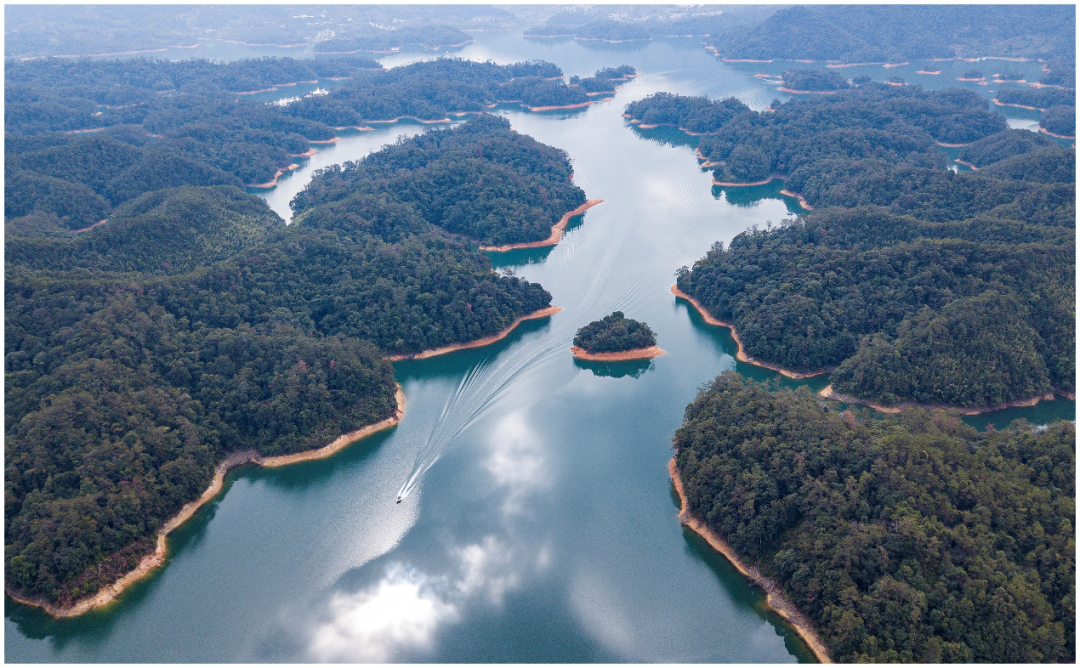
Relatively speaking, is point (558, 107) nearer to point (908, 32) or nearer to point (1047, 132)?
point (1047, 132)

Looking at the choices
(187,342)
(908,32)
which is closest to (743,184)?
(187,342)

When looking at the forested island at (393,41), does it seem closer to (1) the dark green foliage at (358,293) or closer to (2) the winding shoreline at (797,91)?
(2) the winding shoreline at (797,91)

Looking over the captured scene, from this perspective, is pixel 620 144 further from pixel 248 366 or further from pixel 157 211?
pixel 248 366

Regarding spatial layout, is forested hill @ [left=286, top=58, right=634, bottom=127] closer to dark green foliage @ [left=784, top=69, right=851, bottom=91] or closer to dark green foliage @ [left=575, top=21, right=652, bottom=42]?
dark green foliage @ [left=784, top=69, right=851, bottom=91]

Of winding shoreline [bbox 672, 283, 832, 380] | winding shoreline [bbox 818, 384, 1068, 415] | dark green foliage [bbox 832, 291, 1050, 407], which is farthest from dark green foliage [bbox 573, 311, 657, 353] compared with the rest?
dark green foliage [bbox 832, 291, 1050, 407]

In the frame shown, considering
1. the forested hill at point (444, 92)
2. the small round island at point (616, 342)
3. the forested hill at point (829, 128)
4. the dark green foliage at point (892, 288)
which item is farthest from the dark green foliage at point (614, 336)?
the forested hill at point (444, 92)
